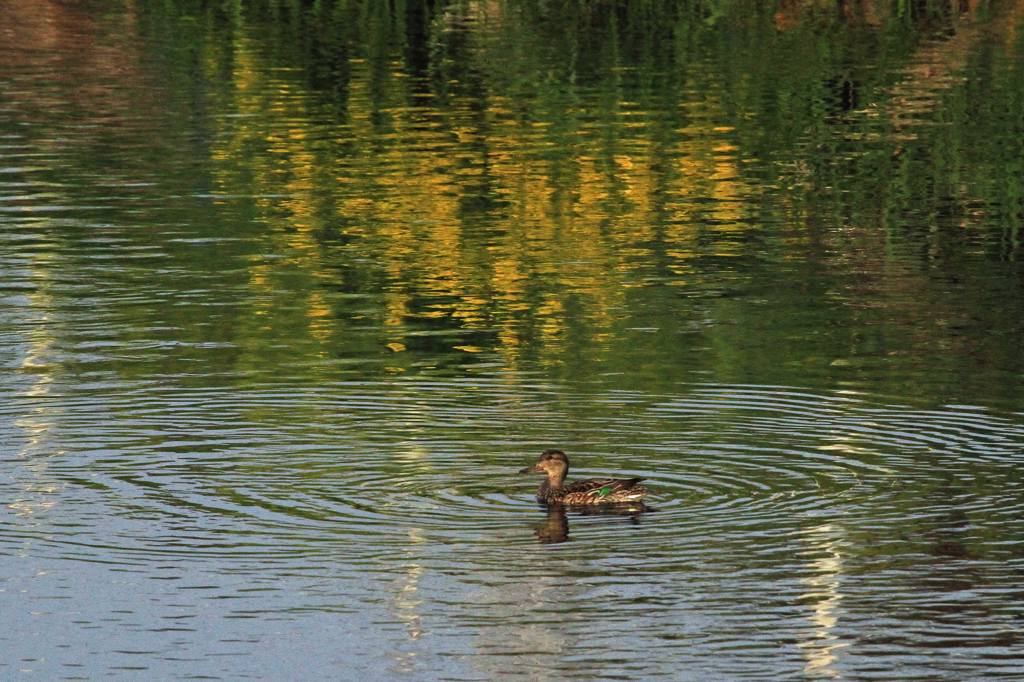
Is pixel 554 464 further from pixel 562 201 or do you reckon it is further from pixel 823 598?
pixel 562 201

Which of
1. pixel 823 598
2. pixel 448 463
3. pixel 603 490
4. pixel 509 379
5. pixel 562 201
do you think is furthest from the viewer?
pixel 562 201

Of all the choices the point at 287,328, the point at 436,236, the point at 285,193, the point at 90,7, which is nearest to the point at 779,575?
the point at 287,328

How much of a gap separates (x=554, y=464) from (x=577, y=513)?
0.41 meters

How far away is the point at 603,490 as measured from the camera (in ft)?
49.6

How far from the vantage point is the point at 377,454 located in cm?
1659

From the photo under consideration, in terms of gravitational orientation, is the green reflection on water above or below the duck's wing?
below

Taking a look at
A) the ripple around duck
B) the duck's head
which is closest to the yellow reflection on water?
the ripple around duck

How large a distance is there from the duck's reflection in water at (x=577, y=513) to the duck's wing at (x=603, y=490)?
8 centimetres

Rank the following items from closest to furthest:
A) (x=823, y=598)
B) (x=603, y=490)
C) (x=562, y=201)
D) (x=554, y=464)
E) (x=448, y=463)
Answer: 1. (x=823, y=598)
2. (x=603, y=490)
3. (x=554, y=464)
4. (x=448, y=463)
5. (x=562, y=201)

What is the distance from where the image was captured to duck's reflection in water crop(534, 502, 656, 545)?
15.0 metres

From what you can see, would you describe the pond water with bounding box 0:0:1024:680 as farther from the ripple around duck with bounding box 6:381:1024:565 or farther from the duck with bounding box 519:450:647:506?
the duck with bounding box 519:450:647:506

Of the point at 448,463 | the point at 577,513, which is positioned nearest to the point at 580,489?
the point at 577,513

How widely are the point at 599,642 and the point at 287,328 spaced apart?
10117mm

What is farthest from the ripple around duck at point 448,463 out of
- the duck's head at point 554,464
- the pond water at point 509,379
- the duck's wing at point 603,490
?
the duck's head at point 554,464
